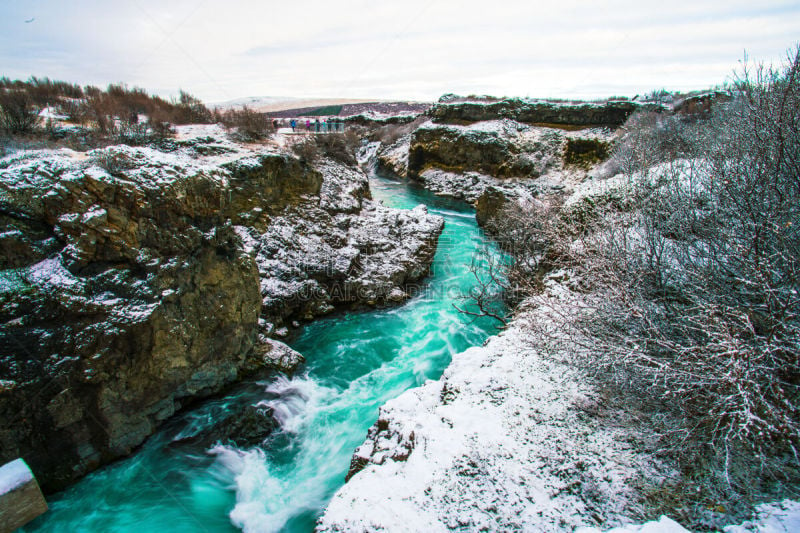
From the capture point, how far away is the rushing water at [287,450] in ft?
18.5

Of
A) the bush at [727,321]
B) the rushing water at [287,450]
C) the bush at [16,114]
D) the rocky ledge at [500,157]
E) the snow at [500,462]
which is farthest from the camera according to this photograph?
the rocky ledge at [500,157]

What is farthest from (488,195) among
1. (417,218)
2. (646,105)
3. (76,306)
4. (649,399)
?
(646,105)

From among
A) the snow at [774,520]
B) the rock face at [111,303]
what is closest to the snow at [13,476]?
the rock face at [111,303]

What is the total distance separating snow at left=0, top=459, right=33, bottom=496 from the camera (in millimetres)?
4438

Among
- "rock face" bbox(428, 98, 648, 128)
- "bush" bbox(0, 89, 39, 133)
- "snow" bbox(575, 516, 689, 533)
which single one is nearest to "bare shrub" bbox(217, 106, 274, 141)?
"bush" bbox(0, 89, 39, 133)

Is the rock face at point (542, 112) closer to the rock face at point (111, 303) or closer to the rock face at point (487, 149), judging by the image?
the rock face at point (487, 149)

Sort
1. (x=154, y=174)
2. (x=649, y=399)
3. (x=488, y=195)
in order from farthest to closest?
(x=488, y=195) → (x=154, y=174) → (x=649, y=399)

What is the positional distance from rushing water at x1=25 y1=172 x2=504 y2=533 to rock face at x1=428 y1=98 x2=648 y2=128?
28.1m

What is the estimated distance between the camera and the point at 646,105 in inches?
1105

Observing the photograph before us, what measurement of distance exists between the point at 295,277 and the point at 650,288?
975cm

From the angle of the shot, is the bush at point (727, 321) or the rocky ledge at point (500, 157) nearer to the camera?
the bush at point (727, 321)

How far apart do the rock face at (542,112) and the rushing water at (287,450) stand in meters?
28.1

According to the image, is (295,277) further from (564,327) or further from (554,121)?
(554,121)

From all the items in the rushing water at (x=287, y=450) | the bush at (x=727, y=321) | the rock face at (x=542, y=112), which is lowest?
the rushing water at (x=287, y=450)
